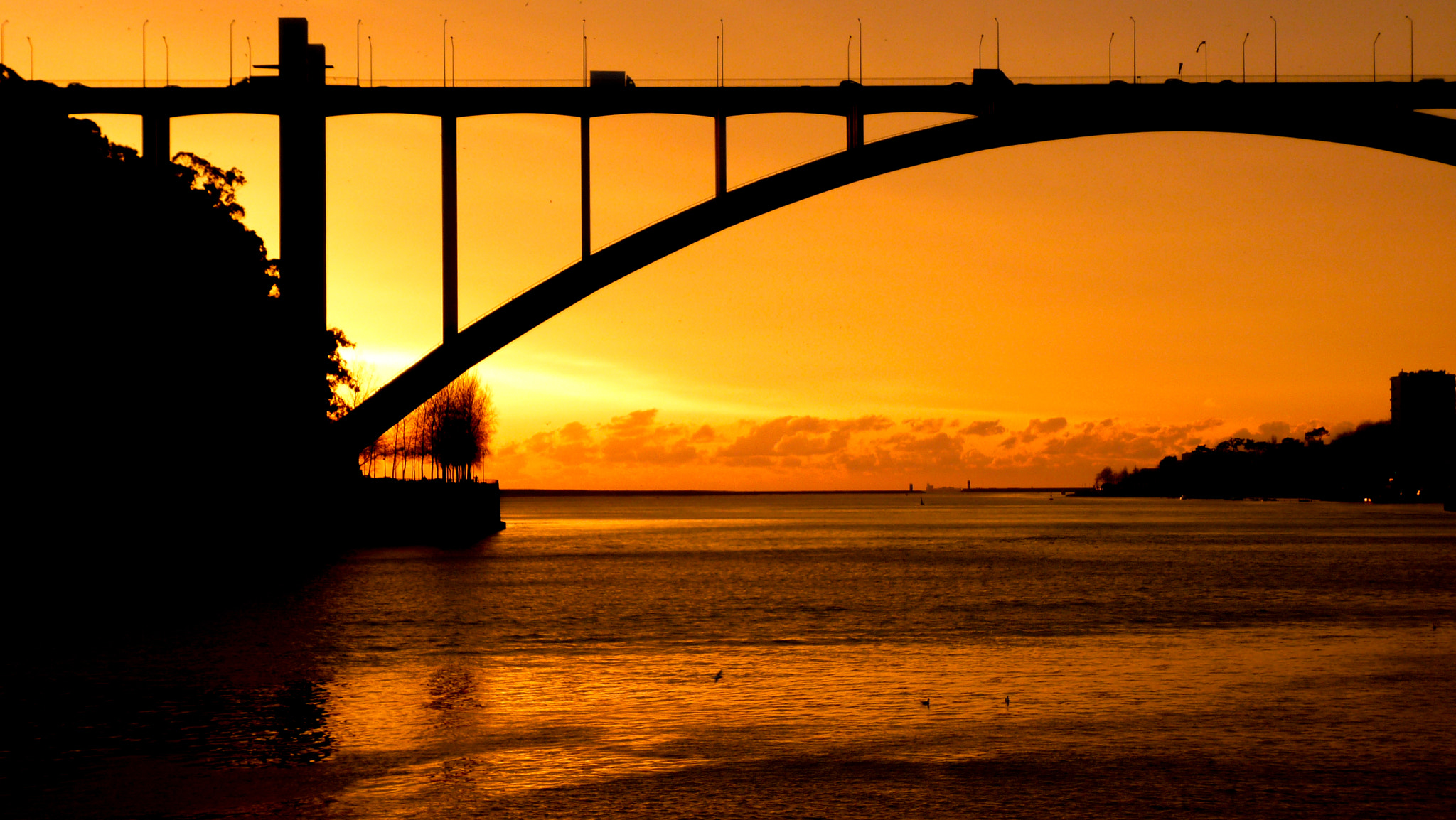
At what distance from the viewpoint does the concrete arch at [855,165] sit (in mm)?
39781

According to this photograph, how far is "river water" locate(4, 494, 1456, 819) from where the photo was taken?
10.8 metres

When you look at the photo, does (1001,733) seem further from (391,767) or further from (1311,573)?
(1311,573)

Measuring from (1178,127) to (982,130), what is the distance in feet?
20.8

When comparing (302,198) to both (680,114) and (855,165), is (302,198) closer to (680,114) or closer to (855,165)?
(680,114)

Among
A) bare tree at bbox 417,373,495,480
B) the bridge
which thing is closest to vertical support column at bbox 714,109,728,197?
the bridge

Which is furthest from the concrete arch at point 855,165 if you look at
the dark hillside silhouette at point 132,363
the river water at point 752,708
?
the river water at point 752,708

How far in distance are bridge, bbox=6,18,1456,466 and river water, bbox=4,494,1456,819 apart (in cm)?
996

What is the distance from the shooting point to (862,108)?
4003 cm

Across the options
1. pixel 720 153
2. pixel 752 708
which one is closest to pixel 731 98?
pixel 720 153

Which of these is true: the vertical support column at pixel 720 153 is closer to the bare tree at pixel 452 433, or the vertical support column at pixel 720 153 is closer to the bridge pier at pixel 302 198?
the bridge pier at pixel 302 198

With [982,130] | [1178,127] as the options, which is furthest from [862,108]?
[1178,127]

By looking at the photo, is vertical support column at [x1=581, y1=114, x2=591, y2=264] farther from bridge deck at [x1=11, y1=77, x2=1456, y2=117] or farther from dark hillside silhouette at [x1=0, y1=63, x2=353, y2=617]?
dark hillside silhouette at [x1=0, y1=63, x2=353, y2=617]

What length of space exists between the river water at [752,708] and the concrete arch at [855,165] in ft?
29.4

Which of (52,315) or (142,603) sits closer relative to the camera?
(142,603)
